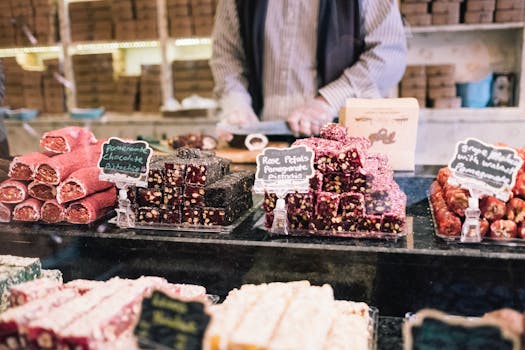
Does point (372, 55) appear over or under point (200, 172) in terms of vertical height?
over

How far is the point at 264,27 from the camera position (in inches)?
138

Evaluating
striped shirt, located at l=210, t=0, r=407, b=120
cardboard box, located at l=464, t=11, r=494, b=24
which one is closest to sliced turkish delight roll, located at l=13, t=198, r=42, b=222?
striped shirt, located at l=210, t=0, r=407, b=120

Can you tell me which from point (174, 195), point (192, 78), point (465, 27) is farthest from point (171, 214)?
point (465, 27)

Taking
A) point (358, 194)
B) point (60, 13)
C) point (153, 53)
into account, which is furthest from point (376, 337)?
point (60, 13)

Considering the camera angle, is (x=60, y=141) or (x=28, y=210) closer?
(x=28, y=210)

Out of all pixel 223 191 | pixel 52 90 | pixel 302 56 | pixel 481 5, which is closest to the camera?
pixel 223 191

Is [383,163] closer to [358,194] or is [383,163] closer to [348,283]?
[358,194]

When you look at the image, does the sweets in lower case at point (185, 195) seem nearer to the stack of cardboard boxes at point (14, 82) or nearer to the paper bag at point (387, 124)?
the paper bag at point (387, 124)

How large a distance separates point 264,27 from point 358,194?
6.90 feet

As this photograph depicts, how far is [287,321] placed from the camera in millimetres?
1295

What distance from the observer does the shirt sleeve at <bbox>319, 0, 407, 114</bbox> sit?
329 cm

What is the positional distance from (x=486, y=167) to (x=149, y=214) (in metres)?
1.10

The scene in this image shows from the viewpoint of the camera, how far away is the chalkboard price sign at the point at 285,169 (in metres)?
1.68

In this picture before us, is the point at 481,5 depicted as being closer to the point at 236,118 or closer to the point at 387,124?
the point at 236,118
